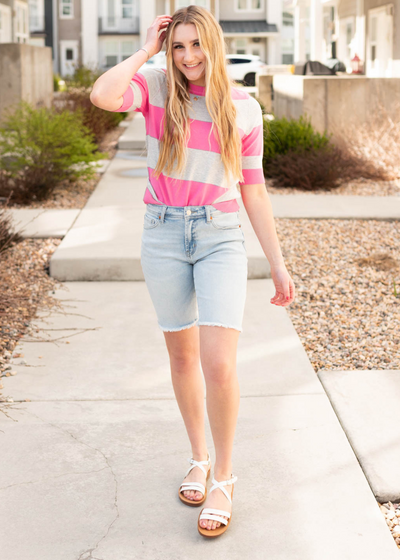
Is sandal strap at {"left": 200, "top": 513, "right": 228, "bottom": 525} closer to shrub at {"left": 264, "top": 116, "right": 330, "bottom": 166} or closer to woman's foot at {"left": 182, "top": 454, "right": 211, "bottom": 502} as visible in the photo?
woman's foot at {"left": 182, "top": 454, "right": 211, "bottom": 502}

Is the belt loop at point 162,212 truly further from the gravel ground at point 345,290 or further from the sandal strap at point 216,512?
the gravel ground at point 345,290

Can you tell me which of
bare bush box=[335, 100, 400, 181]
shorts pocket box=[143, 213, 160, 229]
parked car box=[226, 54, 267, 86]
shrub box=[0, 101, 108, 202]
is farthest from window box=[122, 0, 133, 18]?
shorts pocket box=[143, 213, 160, 229]

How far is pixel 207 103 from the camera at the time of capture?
2473 millimetres

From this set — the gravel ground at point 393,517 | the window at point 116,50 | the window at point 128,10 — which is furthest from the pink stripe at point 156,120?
the window at point 128,10

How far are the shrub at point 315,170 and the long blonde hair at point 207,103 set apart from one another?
702 cm

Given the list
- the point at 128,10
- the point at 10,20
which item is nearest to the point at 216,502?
the point at 10,20

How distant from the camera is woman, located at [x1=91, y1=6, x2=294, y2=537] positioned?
8.18 ft

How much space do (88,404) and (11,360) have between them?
30.5 inches

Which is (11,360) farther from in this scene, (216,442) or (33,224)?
(33,224)

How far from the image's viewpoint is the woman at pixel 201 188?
2.49 meters

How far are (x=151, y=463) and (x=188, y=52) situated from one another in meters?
1.68

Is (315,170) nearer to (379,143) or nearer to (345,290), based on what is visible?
(379,143)

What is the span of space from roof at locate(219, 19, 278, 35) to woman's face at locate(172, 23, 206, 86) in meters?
39.6

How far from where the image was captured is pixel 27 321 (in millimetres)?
4816
